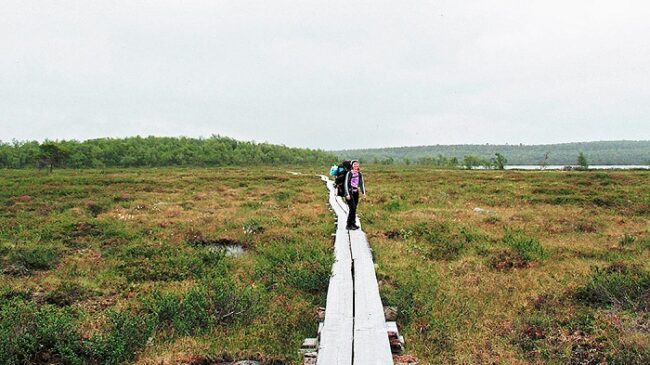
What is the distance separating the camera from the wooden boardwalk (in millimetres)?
5602

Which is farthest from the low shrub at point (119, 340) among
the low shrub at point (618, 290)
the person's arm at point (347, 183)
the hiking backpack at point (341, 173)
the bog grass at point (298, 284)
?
the hiking backpack at point (341, 173)

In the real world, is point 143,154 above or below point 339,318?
above

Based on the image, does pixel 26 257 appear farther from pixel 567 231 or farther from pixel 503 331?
pixel 567 231

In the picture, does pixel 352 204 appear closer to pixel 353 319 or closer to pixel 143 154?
pixel 353 319

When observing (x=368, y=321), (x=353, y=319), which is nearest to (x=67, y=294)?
(x=353, y=319)

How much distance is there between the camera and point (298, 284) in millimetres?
9336

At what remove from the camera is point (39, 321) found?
6.85m

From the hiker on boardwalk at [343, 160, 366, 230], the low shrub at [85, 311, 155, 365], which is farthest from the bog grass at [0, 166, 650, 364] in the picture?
the hiker on boardwalk at [343, 160, 366, 230]

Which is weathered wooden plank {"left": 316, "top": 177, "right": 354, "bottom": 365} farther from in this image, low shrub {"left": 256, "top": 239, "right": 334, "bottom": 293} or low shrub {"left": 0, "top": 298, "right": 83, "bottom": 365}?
low shrub {"left": 0, "top": 298, "right": 83, "bottom": 365}

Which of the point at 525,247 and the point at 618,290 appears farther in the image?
the point at 525,247

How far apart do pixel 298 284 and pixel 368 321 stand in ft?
9.54

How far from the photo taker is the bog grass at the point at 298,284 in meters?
6.43

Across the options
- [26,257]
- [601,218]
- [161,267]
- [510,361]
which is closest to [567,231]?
[601,218]

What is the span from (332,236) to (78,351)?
356 inches
